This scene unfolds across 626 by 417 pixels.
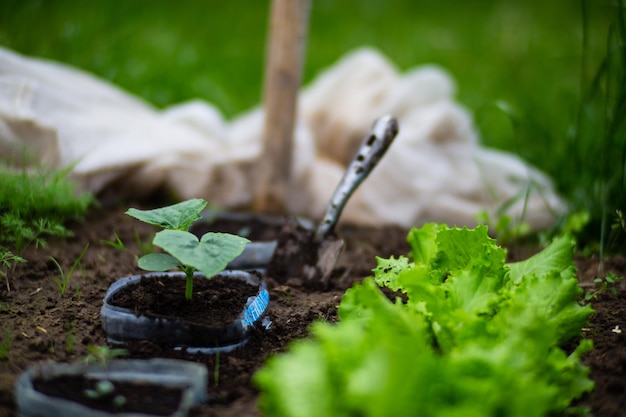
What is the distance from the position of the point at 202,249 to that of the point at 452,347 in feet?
1.90

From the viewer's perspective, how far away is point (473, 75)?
17.4ft

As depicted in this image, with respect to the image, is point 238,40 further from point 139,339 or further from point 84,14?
Result: point 139,339

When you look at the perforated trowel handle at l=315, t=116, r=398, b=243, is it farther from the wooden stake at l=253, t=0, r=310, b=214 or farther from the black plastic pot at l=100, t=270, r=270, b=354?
the wooden stake at l=253, t=0, r=310, b=214

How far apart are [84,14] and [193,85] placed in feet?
2.58

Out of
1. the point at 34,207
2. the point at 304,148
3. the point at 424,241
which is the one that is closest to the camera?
the point at 424,241

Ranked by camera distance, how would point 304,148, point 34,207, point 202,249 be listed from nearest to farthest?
point 202,249, point 34,207, point 304,148

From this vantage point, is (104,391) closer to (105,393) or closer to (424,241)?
(105,393)

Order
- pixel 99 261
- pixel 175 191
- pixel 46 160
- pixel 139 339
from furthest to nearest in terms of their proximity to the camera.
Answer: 1. pixel 175 191
2. pixel 46 160
3. pixel 99 261
4. pixel 139 339

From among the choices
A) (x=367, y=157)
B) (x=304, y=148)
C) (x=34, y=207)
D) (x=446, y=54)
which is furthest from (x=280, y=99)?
(x=446, y=54)

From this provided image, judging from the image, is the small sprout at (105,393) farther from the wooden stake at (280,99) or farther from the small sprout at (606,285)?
the wooden stake at (280,99)

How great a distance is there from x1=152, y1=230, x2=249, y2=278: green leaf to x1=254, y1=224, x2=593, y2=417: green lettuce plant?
0.24 m

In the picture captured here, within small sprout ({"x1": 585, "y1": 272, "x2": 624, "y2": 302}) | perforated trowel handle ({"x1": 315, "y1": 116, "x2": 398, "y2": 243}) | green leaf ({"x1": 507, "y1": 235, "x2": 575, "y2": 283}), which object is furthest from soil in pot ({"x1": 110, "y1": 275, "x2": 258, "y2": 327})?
small sprout ({"x1": 585, "y1": 272, "x2": 624, "y2": 302})

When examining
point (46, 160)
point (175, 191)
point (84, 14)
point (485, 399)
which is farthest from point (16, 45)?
point (485, 399)

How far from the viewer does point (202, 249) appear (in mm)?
1426
